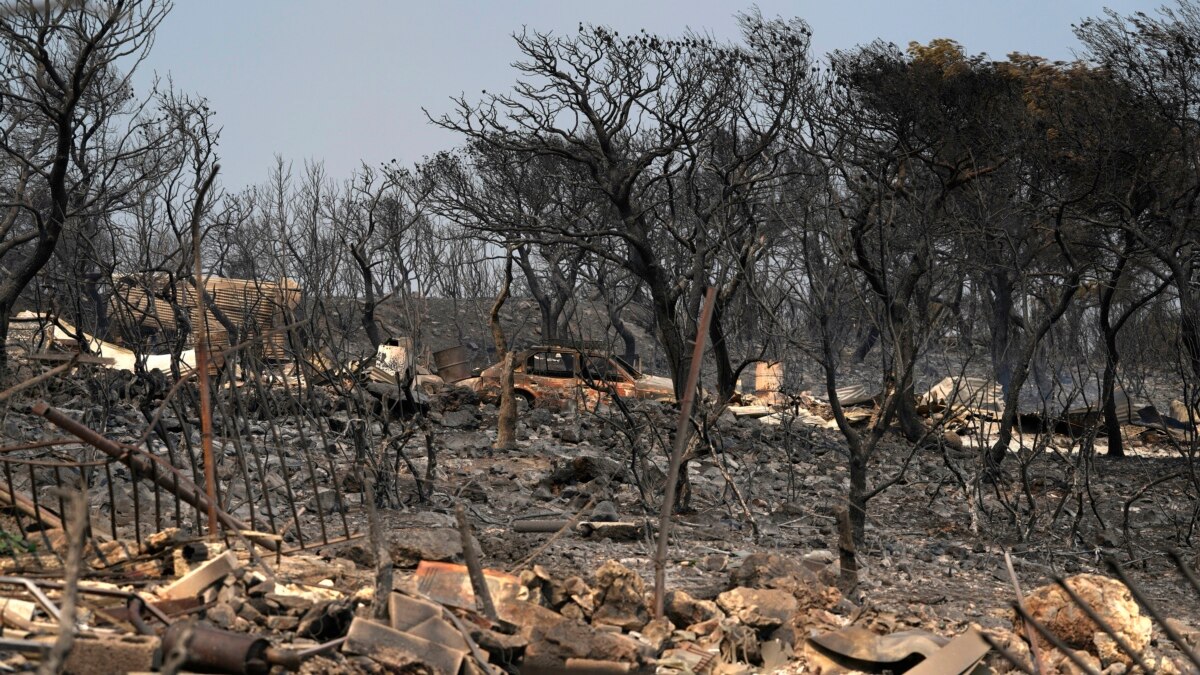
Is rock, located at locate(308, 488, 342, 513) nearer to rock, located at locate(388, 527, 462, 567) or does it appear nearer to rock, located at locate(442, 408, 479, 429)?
rock, located at locate(388, 527, 462, 567)

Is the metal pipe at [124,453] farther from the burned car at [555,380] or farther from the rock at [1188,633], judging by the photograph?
→ the burned car at [555,380]

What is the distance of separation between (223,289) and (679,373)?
722 inches

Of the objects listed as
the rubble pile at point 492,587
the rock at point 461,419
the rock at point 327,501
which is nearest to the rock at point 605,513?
the rubble pile at point 492,587

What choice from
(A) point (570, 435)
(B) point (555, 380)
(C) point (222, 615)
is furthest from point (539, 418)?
(C) point (222, 615)

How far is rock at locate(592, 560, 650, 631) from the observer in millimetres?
5289

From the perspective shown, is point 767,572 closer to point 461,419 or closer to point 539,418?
point 539,418

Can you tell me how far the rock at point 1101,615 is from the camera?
18.2 feet

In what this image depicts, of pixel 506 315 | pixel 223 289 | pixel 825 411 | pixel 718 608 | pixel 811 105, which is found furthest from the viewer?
pixel 506 315

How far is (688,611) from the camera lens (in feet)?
18.4

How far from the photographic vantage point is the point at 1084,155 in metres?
15.7

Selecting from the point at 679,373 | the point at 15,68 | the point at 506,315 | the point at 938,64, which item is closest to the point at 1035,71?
the point at 938,64

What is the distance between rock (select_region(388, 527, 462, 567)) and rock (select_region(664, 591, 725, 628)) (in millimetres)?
1168

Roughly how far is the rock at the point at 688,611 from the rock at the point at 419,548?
117cm

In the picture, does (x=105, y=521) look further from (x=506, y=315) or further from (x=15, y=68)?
(x=506, y=315)
